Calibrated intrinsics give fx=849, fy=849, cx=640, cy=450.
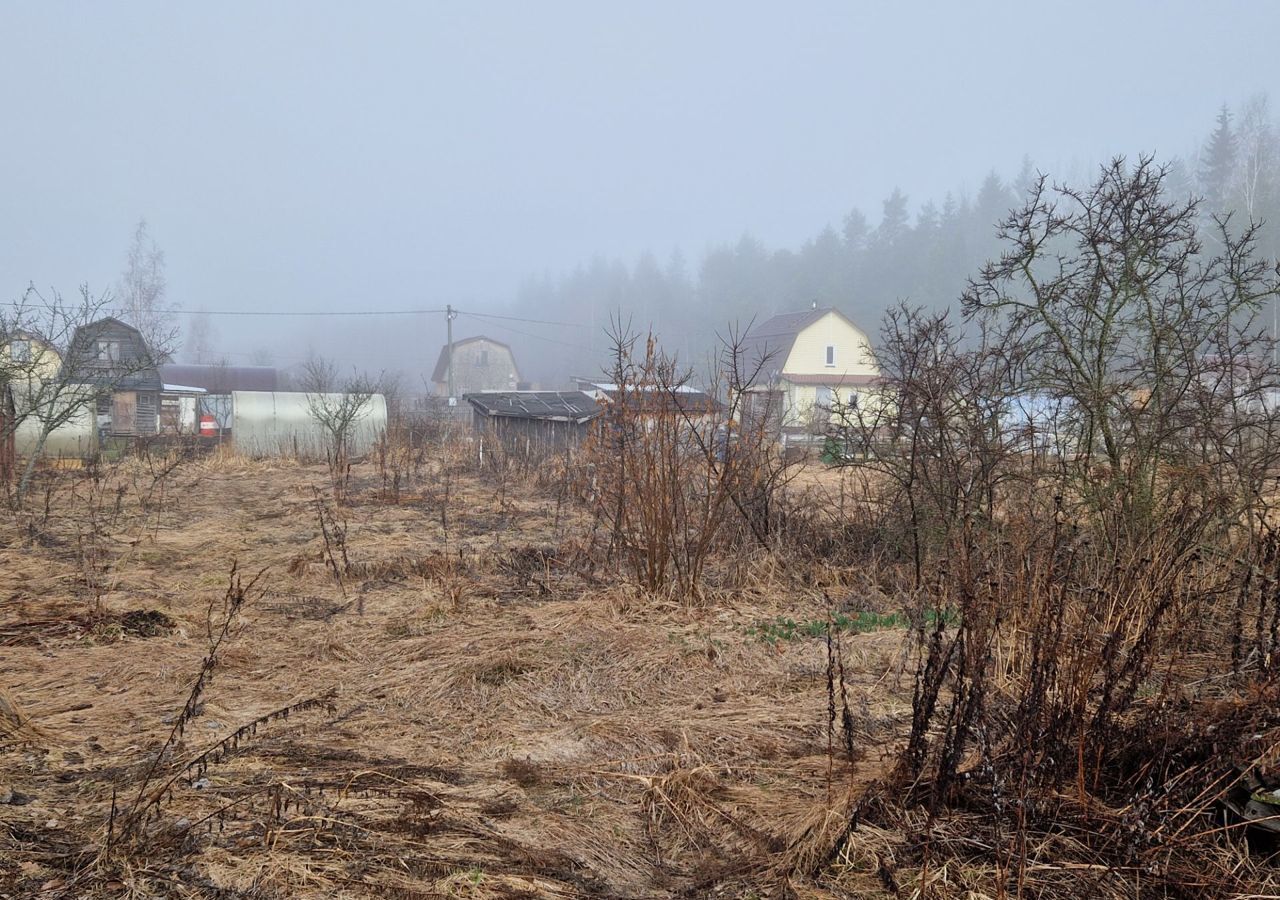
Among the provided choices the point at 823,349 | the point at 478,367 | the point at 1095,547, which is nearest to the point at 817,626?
the point at 1095,547

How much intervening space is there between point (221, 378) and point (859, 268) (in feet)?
146

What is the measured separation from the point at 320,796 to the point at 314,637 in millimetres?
2971

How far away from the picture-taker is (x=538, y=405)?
2406 centimetres

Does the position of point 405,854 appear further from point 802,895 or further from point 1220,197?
point 1220,197

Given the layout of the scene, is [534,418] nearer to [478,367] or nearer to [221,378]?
[221,378]

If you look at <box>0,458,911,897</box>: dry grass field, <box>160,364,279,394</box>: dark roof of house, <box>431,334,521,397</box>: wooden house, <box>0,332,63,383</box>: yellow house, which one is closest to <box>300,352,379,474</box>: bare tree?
<box>0,332,63,383</box>: yellow house

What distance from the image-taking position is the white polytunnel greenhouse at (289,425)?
23781 mm

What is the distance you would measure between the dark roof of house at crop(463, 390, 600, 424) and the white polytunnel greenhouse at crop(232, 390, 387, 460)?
10.00ft

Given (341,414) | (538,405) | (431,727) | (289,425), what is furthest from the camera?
(289,425)

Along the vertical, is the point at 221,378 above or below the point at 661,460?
above

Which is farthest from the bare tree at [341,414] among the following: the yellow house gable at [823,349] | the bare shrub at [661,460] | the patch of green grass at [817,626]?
the yellow house gable at [823,349]

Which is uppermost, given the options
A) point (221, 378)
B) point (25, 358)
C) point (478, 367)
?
point (478, 367)

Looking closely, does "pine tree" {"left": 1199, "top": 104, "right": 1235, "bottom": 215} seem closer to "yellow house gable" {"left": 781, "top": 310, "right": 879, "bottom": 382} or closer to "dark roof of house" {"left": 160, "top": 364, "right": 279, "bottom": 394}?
"yellow house gable" {"left": 781, "top": 310, "right": 879, "bottom": 382}

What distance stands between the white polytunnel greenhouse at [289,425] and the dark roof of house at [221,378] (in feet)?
105
